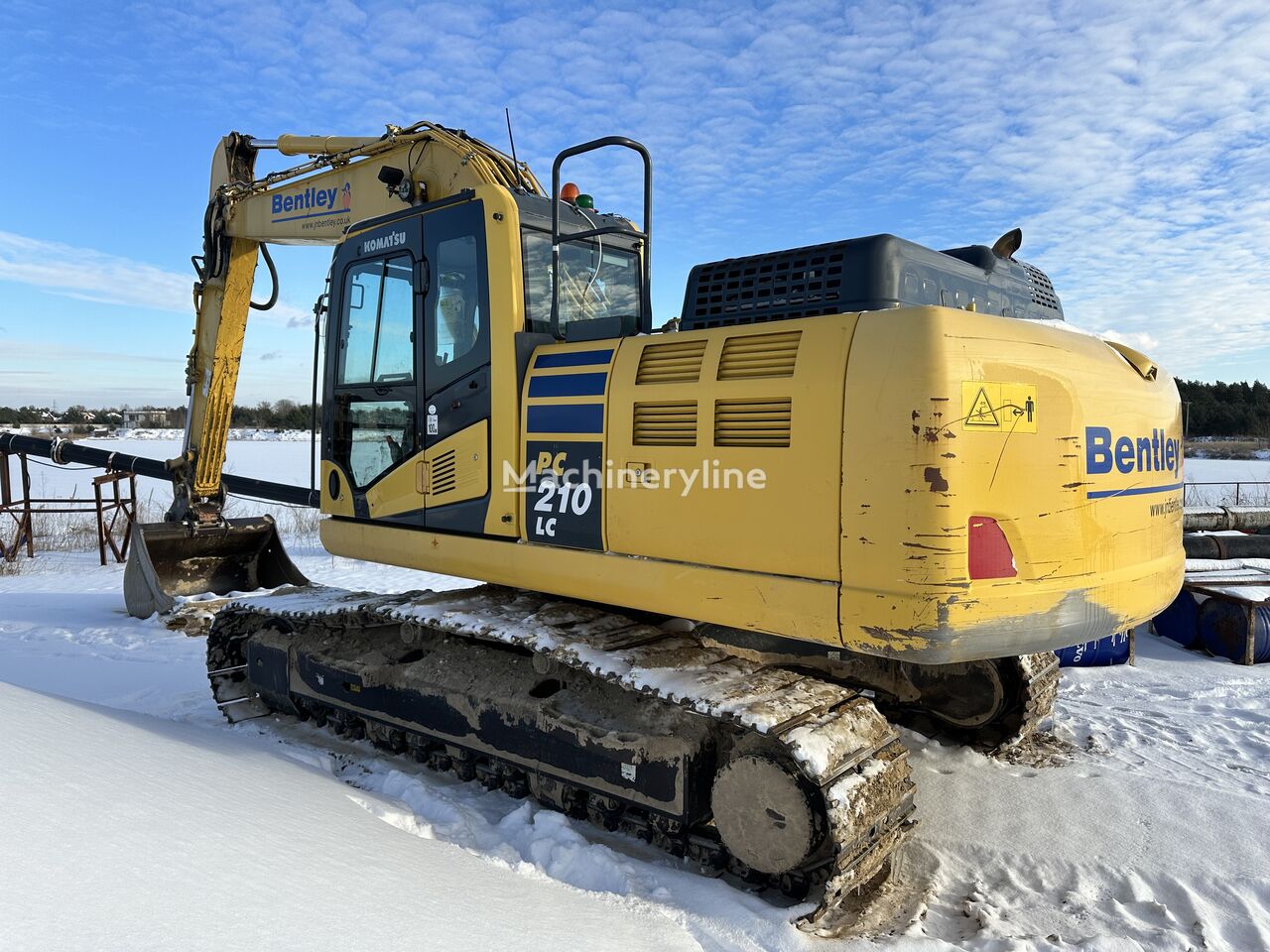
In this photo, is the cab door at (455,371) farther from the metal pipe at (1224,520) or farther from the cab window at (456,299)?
the metal pipe at (1224,520)

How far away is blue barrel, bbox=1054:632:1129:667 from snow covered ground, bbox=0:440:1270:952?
1.10m

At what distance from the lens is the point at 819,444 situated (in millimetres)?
3111

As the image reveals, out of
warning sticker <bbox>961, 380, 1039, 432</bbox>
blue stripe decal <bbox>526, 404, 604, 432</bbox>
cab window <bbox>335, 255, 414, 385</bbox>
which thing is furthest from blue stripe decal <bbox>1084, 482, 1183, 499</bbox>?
cab window <bbox>335, 255, 414, 385</bbox>

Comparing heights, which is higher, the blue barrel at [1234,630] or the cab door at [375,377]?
the cab door at [375,377]

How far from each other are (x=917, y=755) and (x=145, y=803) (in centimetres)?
392

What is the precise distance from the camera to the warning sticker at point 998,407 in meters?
2.90

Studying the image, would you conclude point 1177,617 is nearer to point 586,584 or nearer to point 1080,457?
point 1080,457

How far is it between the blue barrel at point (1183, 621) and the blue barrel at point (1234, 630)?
0.12m

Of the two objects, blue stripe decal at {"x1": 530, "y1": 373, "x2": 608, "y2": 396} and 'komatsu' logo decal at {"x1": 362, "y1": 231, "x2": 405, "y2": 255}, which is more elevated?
'komatsu' logo decal at {"x1": 362, "y1": 231, "x2": 405, "y2": 255}

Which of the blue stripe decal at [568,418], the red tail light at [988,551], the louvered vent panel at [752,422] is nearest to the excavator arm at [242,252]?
the blue stripe decal at [568,418]

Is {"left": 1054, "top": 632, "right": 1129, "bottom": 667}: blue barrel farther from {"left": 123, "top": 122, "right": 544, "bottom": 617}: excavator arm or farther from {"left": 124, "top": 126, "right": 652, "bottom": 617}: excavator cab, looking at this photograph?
{"left": 123, "top": 122, "right": 544, "bottom": 617}: excavator arm

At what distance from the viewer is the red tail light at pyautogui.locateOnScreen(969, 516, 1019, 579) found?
9.58 feet

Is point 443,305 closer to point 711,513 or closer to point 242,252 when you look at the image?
point 711,513

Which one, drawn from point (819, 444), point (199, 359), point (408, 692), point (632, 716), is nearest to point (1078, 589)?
point (819, 444)
